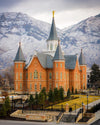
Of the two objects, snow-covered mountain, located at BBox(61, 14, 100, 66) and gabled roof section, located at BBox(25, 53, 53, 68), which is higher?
snow-covered mountain, located at BBox(61, 14, 100, 66)

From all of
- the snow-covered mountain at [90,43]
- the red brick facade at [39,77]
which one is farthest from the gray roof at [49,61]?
the snow-covered mountain at [90,43]

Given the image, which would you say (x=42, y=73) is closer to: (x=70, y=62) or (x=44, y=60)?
(x=44, y=60)

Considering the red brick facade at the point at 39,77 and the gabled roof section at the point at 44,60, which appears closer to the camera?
the red brick facade at the point at 39,77

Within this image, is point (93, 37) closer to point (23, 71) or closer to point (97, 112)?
point (23, 71)

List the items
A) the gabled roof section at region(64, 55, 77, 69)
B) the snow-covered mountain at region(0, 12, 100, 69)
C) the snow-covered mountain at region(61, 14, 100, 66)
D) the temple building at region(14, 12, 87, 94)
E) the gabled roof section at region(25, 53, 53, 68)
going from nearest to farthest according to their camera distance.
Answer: the temple building at region(14, 12, 87, 94) → the gabled roof section at region(25, 53, 53, 68) → the gabled roof section at region(64, 55, 77, 69) → the snow-covered mountain at region(0, 12, 100, 69) → the snow-covered mountain at region(61, 14, 100, 66)

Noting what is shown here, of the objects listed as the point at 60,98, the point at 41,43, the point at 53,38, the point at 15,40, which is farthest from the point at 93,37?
the point at 60,98

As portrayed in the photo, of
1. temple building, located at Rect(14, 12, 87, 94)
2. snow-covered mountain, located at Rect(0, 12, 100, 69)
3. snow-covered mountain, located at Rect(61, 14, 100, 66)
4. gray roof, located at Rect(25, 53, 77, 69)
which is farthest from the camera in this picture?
snow-covered mountain, located at Rect(61, 14, 100, 66)

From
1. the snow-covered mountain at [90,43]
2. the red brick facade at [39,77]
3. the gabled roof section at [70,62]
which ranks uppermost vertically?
the snow-covered mountain at [90,43]

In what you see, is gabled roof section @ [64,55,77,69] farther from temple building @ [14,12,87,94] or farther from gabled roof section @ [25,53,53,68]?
gabled roof section @ [25,53,53,68]

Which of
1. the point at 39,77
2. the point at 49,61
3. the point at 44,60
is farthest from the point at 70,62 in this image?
the point at 39,77

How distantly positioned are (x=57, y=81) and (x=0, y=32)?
140137 millimetres

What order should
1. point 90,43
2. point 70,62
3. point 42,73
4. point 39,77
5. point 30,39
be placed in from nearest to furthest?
1. point 42,73
2. point 39,77
3. point 70,62
4. point 30,39
5. point 90,43

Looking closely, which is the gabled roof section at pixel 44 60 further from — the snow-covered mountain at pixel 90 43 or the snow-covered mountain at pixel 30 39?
the snow-covered mountain at pixel 90 43

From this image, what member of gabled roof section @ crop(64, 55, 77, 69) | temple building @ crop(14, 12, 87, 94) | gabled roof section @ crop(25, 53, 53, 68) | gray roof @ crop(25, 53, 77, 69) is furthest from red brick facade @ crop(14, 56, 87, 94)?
gabled roof section @ crop(64, 55, 77, 69)
